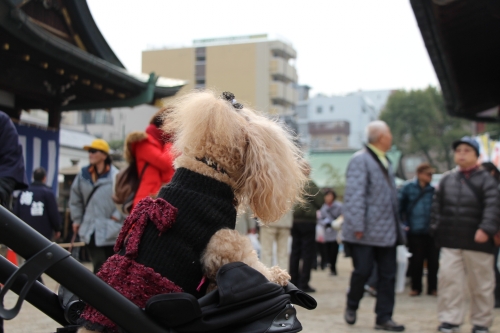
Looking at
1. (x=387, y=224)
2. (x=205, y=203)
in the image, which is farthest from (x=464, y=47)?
(x=205, y=203)

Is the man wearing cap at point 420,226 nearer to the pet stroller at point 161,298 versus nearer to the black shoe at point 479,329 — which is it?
the black shoe at point 479,329

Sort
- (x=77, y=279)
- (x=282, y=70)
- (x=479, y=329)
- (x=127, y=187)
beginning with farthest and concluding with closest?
(x=282, y=70), (x=479, y=329), (x=127, y=187), (x=77, y=279)

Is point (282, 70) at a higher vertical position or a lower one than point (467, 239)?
higher

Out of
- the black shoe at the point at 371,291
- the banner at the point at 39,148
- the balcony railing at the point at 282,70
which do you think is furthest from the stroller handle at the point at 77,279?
the balcony railing at the point at 282,70

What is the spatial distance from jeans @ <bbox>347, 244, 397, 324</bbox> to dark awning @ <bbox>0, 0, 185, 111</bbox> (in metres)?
4.97

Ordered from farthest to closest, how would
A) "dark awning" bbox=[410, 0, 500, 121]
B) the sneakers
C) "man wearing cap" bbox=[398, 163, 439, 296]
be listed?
"man wearing cap" bbox=[398, 163, 439, 296], "dark awning" bbox=[410, 0, 500, 121], the sneakers

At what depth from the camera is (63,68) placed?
27.4ft

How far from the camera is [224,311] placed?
67.6 inches

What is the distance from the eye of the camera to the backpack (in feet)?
15.4

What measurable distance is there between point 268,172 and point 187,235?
0.37 meters

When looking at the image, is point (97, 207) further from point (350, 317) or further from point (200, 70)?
point (200, 70)

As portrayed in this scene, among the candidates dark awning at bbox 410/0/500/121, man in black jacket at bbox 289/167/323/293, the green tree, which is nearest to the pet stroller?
dark awning at bbox 410/0/500/121

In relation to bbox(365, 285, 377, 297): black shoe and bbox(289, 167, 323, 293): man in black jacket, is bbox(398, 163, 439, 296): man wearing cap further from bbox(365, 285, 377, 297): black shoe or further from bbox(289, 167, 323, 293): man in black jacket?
bbox(289, 167, 323, 293): man in black jacket

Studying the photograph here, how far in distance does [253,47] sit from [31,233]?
54875mm
